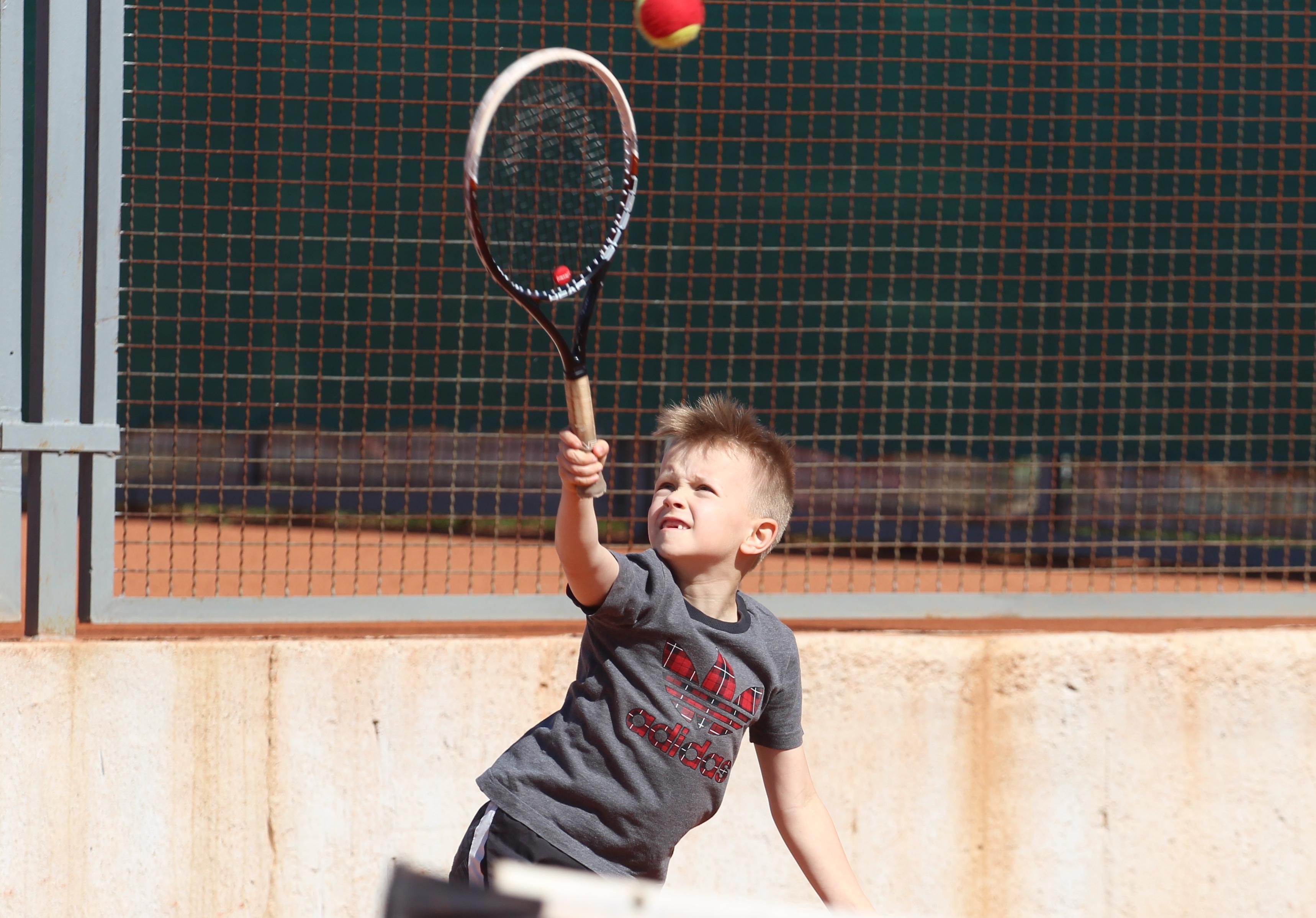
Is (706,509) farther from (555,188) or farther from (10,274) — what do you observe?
(10,274)

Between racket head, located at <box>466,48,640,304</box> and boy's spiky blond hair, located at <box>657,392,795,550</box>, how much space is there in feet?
1.05

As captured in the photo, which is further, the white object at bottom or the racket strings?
the racket strings

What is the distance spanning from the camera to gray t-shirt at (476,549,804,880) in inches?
89.0

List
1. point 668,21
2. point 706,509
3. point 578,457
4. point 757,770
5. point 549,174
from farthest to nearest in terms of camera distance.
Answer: point 549,174 < point 757,770 < point 668,21 < point 706,509 < point 578,457

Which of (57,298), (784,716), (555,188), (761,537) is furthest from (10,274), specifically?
(784,716)

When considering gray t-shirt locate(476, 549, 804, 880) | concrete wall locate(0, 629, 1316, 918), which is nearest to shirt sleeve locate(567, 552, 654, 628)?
gray t-shirt locate(476, 549, 804, 880)

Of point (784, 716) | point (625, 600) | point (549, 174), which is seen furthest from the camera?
point (549, 174)

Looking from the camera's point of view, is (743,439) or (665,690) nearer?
(665,690)

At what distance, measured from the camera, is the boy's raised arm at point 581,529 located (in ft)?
6.80

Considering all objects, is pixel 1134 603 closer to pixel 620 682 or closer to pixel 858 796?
pixel 858 796

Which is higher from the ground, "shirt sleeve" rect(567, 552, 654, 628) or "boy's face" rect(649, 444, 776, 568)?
"boy's face" rect(649, 444, 776, 568)

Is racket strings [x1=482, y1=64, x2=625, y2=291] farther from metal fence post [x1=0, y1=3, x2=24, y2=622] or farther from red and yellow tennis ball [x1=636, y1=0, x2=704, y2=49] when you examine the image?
metal fence post [x1=0, y1=3, x2=24, y2=622]

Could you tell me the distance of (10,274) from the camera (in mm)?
3477

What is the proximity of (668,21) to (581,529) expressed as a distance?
4.28 feet
